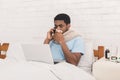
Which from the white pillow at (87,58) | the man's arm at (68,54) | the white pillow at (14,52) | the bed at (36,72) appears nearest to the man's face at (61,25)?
the man's arm at (68,54)

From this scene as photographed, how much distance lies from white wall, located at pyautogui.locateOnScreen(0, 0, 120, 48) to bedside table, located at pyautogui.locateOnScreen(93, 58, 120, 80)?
Result: 546 mm

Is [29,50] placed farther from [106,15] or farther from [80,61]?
[106,15]

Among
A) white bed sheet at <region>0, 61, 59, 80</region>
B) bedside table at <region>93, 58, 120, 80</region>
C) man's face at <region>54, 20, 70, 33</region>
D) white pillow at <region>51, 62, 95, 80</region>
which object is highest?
man's face at <region>54, 20, 70, 33</region>

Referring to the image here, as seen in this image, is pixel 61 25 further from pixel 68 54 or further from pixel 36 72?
pixel 36 72

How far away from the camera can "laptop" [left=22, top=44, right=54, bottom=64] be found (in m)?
1.97

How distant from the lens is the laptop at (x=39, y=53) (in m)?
1.97

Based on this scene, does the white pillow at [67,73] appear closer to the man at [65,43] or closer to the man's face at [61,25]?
the man at [65,43]

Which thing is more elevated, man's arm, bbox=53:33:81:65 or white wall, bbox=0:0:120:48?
white wall, bbox=0:0:120:48

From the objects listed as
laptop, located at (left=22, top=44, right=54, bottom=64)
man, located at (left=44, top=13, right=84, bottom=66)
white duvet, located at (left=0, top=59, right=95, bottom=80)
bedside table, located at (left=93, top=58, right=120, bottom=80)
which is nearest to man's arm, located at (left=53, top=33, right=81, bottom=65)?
man, located at (left=44, top=13, right=84, bottom=66)

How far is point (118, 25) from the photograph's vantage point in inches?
101

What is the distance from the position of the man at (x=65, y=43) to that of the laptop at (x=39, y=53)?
1.20 feet

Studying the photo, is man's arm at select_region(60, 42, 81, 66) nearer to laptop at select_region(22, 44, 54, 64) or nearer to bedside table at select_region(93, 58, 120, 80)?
bedside table at select_region(93, 58, 120, 80)

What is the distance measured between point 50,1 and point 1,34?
0.78 metres

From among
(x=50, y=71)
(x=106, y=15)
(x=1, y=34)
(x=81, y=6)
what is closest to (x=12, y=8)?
(x=1, y=34)
